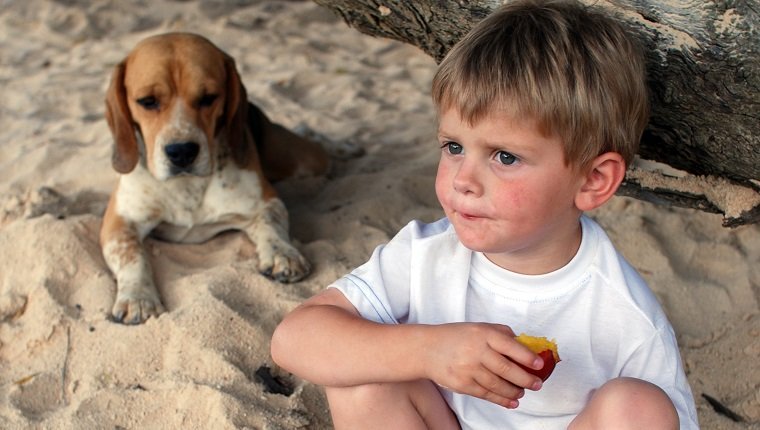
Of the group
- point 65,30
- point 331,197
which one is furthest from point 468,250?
point 65,30

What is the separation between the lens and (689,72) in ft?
9.27

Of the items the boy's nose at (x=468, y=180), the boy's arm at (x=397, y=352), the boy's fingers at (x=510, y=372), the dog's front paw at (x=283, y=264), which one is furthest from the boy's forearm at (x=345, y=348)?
the dog's front paw at (x=283, y=264)

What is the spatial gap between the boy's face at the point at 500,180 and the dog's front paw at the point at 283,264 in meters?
1.71

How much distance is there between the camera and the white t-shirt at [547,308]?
246cm

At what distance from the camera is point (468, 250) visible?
8.63ft

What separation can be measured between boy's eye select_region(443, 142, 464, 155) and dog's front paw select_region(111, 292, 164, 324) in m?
1.78

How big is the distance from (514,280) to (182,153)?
207cm

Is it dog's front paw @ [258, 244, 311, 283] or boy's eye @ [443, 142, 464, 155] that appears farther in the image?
dog's front paw @ [258, 244, 311, 283]

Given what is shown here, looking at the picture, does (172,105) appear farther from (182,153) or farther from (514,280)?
(514,280)

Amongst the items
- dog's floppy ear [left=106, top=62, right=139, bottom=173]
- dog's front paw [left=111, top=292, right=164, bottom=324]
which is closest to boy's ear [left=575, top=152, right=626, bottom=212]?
dog's front paw [left=111, top=292, right=164, bottom=324]

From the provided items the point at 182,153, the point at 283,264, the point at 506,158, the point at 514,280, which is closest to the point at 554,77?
the point at 506,158

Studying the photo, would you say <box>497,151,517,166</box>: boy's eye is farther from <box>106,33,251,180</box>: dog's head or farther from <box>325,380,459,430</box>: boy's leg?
<box>106,33,251,180</box>: dog's head

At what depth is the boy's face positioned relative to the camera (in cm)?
232

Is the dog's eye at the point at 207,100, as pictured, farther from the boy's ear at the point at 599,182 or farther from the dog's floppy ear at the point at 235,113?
the boy's ear at the point at 599,182
